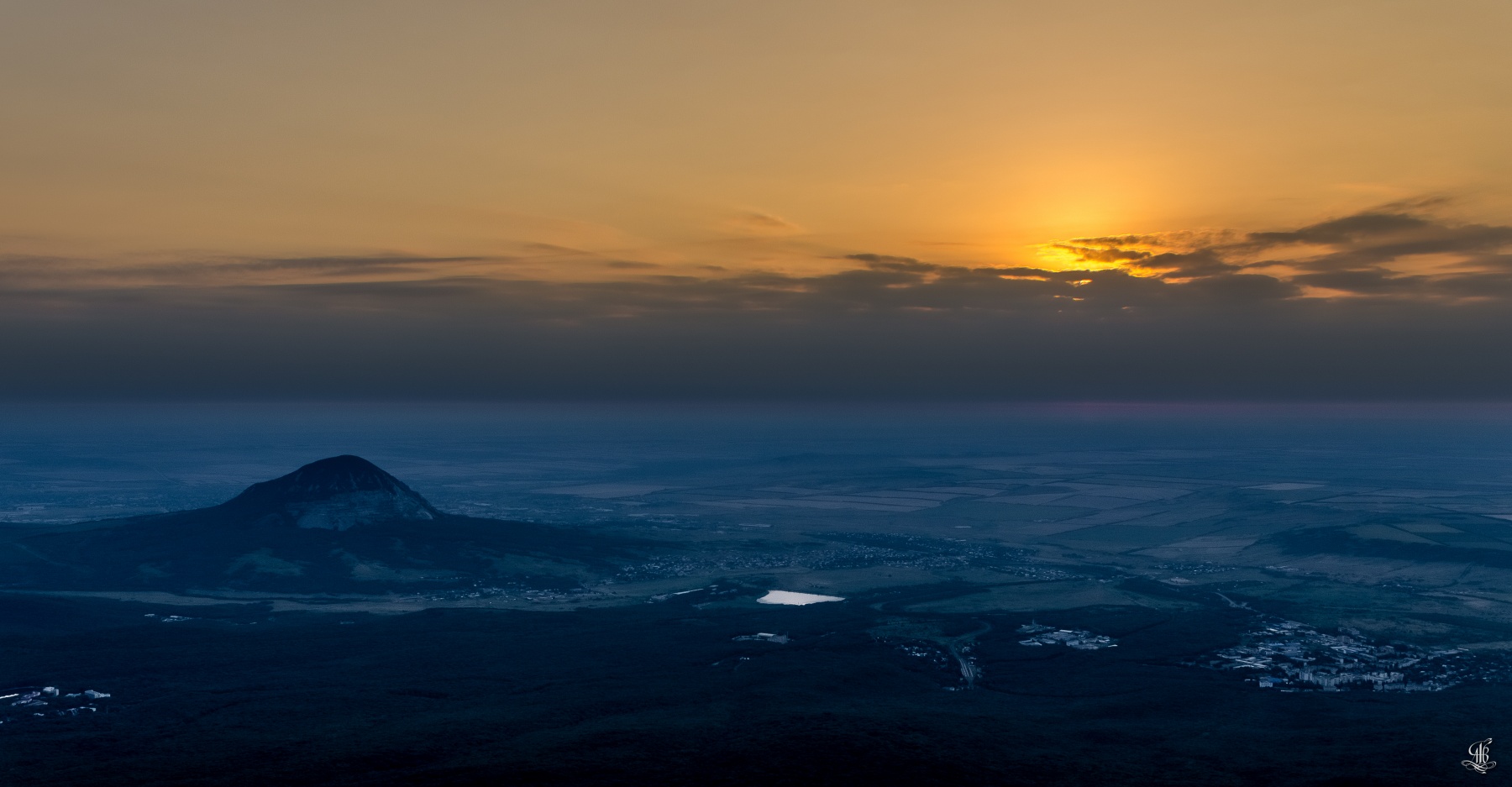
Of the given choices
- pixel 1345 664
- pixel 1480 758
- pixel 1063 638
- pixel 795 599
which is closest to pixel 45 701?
pixel 795 599

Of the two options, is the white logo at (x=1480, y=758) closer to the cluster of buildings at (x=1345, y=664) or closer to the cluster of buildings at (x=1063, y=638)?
the cluster of buildings at (x=1345, y=664)

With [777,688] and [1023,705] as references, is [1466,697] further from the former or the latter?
[777,688]

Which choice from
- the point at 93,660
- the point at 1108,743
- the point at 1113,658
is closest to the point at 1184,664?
the point at 1113,658

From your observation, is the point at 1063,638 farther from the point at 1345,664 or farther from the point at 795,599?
the point at 795,599

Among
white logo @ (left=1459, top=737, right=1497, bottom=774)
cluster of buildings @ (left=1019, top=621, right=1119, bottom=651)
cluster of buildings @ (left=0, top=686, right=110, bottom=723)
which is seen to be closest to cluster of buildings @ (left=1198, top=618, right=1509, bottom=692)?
cluster of buildings @ (left=1019, top=621, right=1119, bottom=651)

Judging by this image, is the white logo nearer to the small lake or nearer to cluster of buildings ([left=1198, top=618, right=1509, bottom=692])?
cluster of buildings ([left=1198, top=618, right=1509, bottom=692])

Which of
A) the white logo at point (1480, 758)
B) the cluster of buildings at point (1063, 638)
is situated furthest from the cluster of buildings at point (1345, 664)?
the white logo at point (1480, 758)
